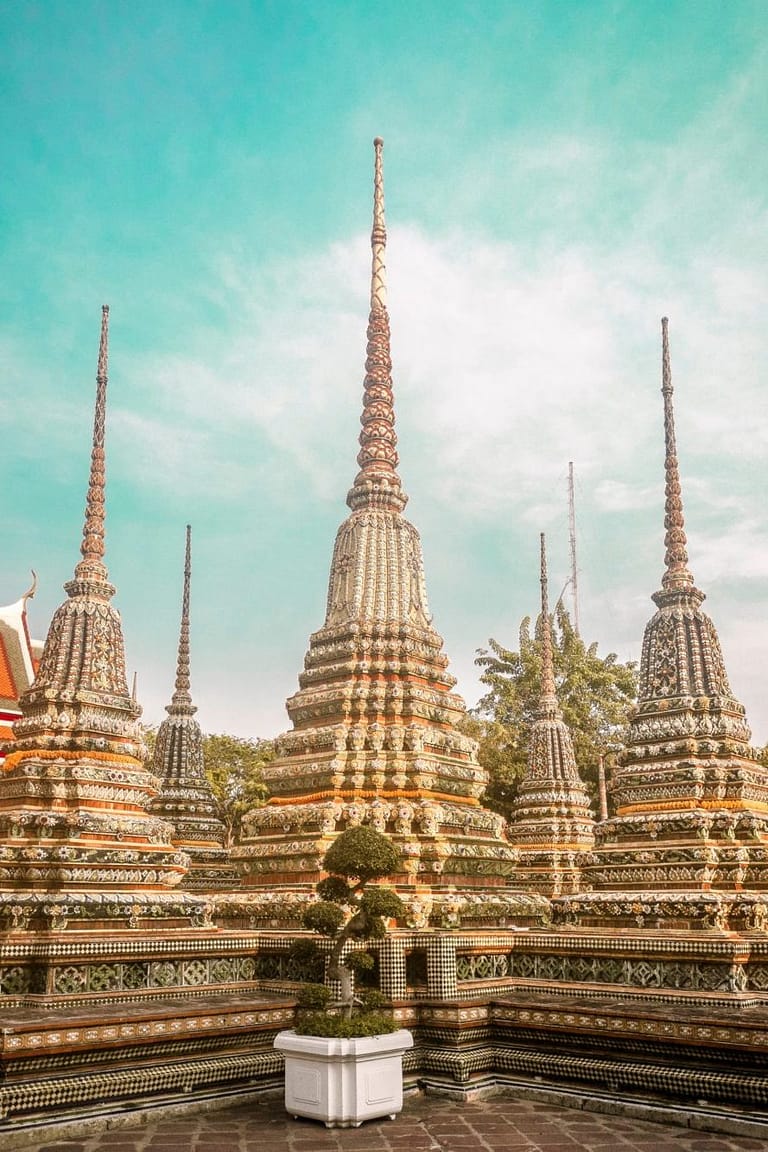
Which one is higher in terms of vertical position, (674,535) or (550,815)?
(674,535)

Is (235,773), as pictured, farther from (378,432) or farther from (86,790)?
(86,790)

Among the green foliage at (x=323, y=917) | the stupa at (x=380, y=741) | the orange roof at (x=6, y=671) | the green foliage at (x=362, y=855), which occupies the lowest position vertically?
the green foliage at (x=323, y=917)

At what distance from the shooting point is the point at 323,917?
31.7ft

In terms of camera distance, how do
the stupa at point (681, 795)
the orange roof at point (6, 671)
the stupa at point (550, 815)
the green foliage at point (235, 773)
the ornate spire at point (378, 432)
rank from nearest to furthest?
the stupa at point (681, 795) → the ornate spire at point (378, 432) → the stupa at point (550, 815) → the orange roof at point (6, 671) → the green foliage at point (235, 773)

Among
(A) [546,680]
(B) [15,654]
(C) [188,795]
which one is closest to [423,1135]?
(C) [188,795]

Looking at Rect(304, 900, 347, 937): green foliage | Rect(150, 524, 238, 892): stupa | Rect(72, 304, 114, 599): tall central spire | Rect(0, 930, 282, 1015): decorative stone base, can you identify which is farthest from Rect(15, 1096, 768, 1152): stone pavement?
Rect(150, 524, 238, 892): stupa

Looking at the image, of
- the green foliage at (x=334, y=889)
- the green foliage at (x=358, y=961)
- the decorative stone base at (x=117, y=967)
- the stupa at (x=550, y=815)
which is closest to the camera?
the green foliage at (x=358, y=961)

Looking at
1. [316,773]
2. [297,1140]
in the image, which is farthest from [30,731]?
[297,1140]

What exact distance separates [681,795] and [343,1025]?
5988 millimetres

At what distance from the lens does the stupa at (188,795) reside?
63.6 ft

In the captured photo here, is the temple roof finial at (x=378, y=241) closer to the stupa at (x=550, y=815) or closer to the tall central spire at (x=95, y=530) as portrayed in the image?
the tall central spire at (x=95, y=530)

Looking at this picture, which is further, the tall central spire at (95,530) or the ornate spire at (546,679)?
the ornate spire at (546,679)

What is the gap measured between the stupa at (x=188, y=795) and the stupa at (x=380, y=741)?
5436 mm

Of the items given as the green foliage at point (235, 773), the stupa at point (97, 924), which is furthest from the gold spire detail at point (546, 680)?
the green foliage at point (235, 773)
